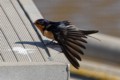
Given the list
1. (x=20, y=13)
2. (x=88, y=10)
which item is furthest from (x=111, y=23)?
(x=20, y=13)

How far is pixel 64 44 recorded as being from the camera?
4.04 m

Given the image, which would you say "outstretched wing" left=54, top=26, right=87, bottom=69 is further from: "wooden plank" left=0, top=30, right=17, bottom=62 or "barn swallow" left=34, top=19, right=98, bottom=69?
"wooden plank" left=0, top=30, right=17, bottom=62

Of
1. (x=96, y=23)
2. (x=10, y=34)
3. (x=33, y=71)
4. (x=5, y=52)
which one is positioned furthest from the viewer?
(x=96, y=23)

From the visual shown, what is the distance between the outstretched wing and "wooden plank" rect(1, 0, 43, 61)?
231 millimetres

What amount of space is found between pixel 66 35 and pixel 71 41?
9 cm

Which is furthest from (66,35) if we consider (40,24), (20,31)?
(20,31)

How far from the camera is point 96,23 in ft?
36.0

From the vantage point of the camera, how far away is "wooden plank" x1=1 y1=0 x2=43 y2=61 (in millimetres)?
3766

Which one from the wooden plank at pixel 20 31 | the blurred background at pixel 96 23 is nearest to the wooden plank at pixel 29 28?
the wooden plank at pixel 20 31

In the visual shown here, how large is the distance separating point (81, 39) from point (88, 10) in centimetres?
779

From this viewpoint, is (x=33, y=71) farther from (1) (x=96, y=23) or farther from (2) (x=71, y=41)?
(1) (x=96, y=23)

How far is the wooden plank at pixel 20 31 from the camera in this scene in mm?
3766

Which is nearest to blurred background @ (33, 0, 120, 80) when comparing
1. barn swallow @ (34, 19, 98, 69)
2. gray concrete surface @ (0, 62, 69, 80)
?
barn swallow @ (34, 19, 98, 69)

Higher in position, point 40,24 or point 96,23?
point 40,24
